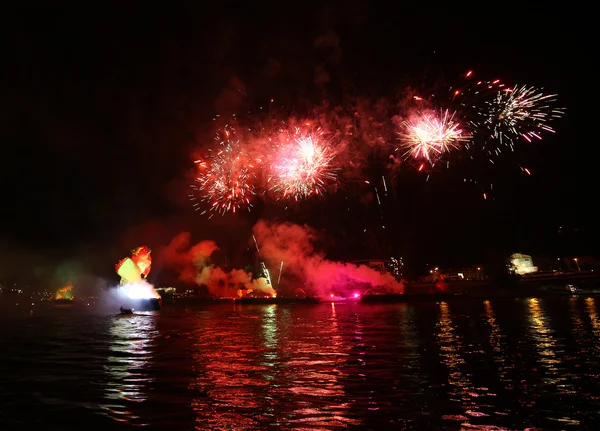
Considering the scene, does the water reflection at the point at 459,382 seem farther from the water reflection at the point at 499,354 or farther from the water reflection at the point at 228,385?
the water reflection at the point at 228,385

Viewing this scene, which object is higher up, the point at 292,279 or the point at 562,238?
the point at 562,238

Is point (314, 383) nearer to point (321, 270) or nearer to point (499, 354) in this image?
point (499, 354)

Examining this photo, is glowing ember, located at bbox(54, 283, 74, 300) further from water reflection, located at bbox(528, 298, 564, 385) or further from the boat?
water reflection, located at bbox(528, 298, 564, 385)

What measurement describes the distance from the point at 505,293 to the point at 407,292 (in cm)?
1274

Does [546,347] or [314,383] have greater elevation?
[314,383]

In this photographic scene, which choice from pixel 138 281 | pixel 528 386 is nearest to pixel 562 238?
pixel 138 281

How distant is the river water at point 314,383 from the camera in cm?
834

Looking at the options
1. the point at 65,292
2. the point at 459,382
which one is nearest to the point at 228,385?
the point at 459,382

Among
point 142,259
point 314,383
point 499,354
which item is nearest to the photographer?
point 314,383

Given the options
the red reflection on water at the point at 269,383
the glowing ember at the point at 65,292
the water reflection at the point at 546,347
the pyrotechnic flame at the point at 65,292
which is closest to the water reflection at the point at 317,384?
the red reflection on water at the point at 269,383

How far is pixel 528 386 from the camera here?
34.6ft

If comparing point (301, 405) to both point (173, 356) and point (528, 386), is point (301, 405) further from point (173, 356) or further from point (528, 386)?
point (173, 356)

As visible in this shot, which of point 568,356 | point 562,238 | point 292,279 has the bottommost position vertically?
point 568,356

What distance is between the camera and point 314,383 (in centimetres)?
1130
